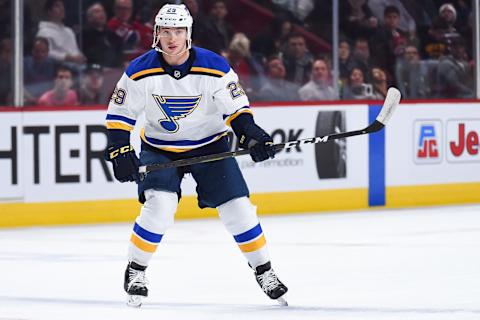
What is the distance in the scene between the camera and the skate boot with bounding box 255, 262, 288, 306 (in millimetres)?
4668

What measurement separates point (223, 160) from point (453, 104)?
14.2ft

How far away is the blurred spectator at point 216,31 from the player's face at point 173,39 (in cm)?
339

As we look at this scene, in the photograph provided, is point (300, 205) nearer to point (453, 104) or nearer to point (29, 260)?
point (453, 104)

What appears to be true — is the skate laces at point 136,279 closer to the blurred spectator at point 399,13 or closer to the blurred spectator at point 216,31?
the blurred spectator at point 216,31

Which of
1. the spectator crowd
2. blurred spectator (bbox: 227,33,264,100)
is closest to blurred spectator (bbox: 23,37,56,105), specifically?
the spectator crowd

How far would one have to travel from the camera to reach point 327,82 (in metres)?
8.46

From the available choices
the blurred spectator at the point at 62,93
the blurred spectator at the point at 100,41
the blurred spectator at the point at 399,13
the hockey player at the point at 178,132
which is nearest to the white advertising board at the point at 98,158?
the blurred spectator at the point at 62,93

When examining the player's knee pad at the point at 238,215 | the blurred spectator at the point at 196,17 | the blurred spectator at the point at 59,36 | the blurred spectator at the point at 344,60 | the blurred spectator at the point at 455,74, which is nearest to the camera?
the player's knee pad at the point at 238,215

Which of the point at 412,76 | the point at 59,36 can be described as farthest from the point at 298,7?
the point at 59,36

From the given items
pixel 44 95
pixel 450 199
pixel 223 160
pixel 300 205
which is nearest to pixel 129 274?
pixel 223 160

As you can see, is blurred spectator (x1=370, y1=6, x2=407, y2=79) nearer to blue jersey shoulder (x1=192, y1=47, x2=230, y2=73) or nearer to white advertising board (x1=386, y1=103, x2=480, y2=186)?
white advertising board (x1=386, y1=103, x2=480, y2=186)

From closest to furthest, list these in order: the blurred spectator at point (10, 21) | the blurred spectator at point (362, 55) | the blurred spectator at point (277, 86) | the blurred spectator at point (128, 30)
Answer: the blurred spectator at point (10, 21)
the blurred spectator at point (128, 30)
the blurred spectator at point (277, 86)
the blurred spectator at point (362, 55)

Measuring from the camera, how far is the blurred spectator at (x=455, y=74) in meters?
8.90

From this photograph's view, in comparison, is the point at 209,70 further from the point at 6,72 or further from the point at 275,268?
the point at 6,72
